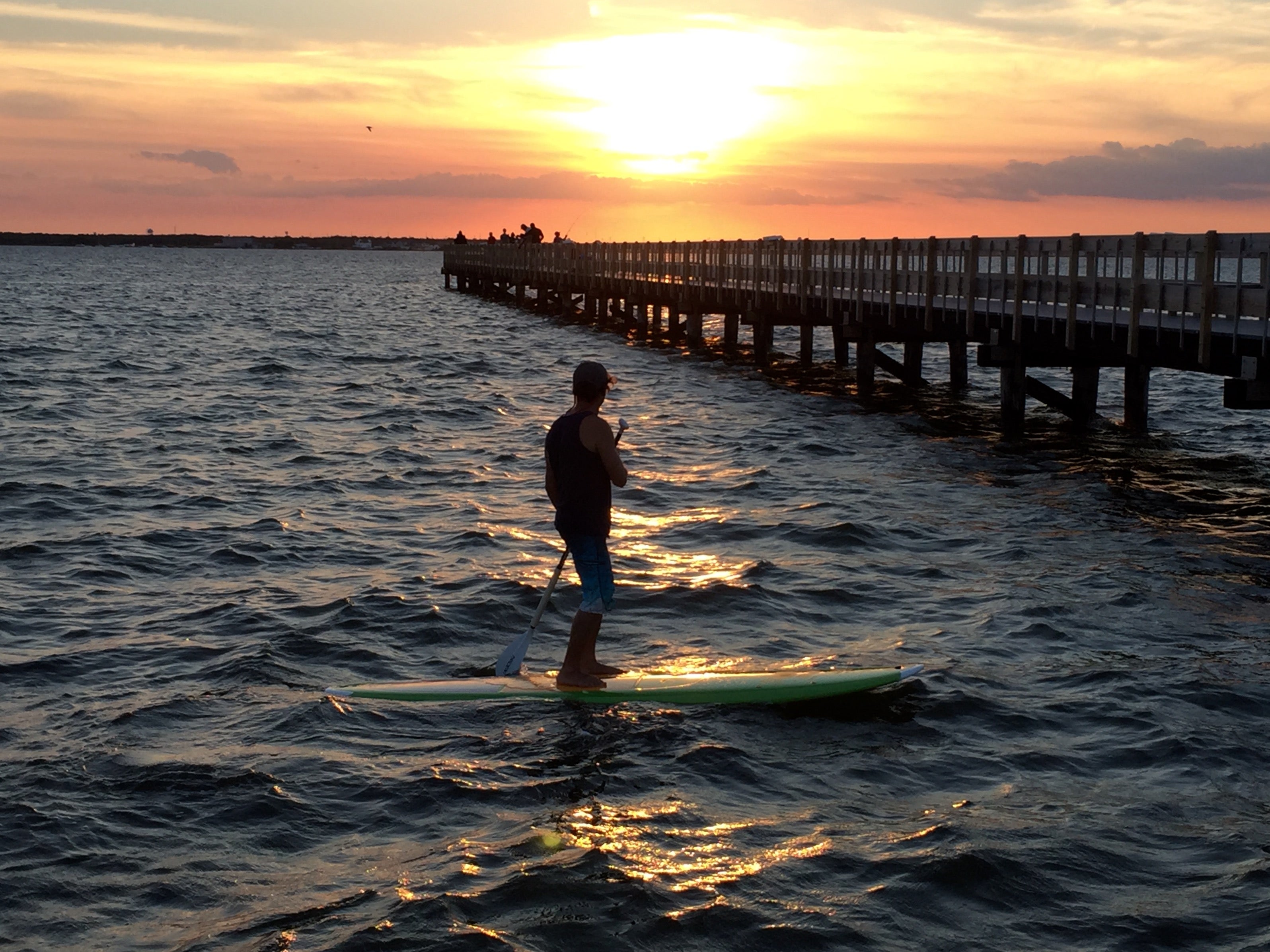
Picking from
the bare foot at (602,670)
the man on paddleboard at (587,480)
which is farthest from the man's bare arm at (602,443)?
the bare foot at (602,670)

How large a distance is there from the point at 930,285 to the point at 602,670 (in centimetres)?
1666

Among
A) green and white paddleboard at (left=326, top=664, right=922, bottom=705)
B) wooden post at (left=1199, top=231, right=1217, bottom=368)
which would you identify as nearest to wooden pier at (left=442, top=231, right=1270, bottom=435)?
wooden post at (left=1199, top=231, right=1217, bottom=368)

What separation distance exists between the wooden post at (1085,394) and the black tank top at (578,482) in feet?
54.7

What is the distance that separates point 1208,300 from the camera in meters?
16.0

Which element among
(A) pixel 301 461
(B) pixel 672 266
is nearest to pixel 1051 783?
(A) pixel 301 461

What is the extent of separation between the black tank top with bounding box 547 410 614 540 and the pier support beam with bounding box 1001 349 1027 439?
581 inches

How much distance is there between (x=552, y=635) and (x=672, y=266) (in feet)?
112

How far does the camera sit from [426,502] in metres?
16.2

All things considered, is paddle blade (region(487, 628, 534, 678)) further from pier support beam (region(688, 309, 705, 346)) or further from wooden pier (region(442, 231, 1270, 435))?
pier support beam (region(688, 309, 705, 346))

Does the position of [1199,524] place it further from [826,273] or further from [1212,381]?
[1212,381]

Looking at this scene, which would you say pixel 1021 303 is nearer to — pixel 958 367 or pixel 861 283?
pixel 861 283

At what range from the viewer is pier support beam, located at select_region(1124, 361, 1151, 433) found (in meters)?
22.4

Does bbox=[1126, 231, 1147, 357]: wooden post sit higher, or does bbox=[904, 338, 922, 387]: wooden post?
bbox=[1126, 231, 1147, 357]: wooden post

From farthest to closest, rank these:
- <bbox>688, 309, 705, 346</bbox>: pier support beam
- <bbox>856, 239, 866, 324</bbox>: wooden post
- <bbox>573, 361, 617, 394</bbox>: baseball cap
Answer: <bbox>688, 309, 705, 346</bbox>: pier support beam
<bbox>856, 239, 866, 324</bbox>: wooden post
<bbox>573, 361, 617, 394</bbox>: baseball cap
